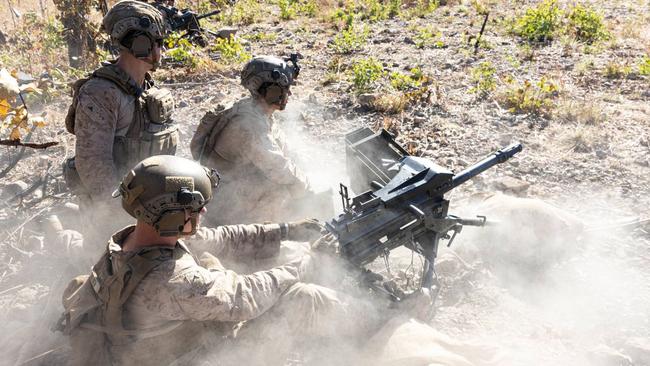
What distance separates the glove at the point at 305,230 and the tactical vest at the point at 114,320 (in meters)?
1.10

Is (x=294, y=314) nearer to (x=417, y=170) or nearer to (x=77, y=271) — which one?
(x=417, y=170)

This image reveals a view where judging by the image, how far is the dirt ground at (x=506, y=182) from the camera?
395 centimetres

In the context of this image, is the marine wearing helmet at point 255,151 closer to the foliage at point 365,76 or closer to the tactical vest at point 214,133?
the tactical vest at point 214,133

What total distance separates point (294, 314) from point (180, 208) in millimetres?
1111

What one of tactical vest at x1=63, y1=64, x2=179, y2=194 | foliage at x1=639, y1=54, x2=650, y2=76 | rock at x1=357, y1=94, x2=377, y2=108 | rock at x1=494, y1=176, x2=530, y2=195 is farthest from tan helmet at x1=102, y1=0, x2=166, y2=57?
foliage at x1=639, y1=54, x2=650, y2=76

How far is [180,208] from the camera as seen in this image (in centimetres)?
262

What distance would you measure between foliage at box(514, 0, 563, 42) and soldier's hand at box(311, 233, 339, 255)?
31.2ft

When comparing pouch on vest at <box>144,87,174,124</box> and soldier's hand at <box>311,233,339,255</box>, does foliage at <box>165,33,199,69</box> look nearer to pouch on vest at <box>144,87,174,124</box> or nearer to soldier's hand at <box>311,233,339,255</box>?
pouch on vest at <box>144,87,174,124</box>

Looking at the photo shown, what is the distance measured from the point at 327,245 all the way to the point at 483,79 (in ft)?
20.4

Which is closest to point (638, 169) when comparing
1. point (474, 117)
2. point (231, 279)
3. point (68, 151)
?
point (474, 117)

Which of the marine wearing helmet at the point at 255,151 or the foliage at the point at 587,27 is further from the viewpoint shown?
the foliage at the point at 587,27

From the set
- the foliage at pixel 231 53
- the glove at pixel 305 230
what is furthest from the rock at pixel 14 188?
the foliage at pixel 231 53

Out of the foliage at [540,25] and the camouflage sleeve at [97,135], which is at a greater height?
the camouflage sleeve at [97,135]

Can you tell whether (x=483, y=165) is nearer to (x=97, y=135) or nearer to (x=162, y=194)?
(x=162, y=194)
